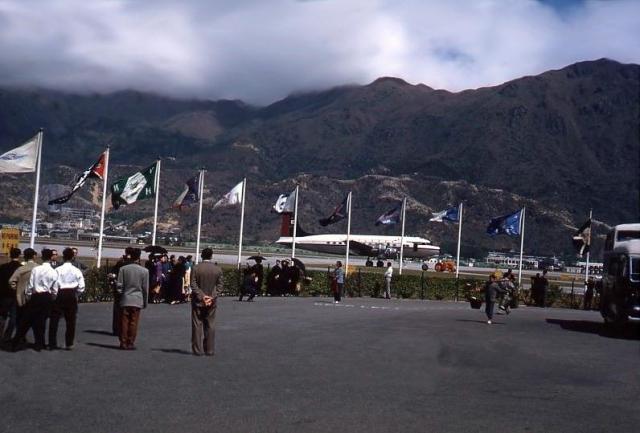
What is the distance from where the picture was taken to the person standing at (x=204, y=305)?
47.2 ft

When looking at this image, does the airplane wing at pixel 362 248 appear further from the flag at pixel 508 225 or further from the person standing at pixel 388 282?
the person standing at pixel 388 282

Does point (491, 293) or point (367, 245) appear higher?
point (367, 245)

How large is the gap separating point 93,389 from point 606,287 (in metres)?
18.6

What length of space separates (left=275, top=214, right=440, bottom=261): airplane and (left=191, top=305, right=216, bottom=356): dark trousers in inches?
2690

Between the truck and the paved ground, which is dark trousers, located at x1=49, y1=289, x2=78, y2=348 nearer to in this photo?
the paved ground

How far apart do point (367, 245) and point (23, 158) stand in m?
70.3

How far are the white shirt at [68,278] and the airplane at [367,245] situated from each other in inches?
2693

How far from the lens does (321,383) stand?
1199cm

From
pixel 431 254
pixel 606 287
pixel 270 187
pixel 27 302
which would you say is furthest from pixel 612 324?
pixel 270 187

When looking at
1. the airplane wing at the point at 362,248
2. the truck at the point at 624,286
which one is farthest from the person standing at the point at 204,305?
the airplane wing at the point at 362,248

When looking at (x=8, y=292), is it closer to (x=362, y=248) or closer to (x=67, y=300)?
(x=67, y=300)

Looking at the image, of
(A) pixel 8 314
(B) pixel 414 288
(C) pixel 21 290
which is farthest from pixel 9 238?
(B) pixel 414 288

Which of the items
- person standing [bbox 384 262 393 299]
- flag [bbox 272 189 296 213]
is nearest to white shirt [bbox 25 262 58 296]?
person standing [bbox 384 262 393 299]

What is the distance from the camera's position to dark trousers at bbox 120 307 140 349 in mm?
14719
